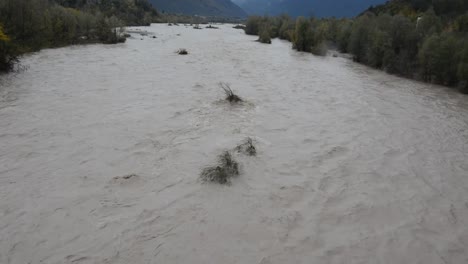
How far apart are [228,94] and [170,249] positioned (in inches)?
298

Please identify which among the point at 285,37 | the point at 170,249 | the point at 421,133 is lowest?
the point at 170,249

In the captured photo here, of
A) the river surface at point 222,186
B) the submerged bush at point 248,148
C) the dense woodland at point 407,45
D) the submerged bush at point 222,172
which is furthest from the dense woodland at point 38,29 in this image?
the dense woodland at point 407,45

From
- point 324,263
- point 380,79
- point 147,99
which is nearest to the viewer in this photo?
point 324,263

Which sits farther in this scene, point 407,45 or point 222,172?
point 407,45

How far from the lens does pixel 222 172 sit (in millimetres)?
6082

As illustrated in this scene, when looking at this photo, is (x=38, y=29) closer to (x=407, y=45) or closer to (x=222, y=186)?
(x=222, y=186)

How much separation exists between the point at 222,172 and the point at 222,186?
0.96 ft

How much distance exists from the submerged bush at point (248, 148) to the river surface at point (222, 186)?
154 millimetres

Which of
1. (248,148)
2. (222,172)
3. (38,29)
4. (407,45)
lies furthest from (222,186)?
(38,29)

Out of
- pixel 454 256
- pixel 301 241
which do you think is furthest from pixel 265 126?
pixel 454 256

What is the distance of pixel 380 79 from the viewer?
1731 centimetres

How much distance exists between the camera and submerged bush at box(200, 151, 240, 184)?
603 centimetres

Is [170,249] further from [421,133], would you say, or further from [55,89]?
[55,89]

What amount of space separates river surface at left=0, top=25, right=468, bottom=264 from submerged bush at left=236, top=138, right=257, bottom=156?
0.15 meters
